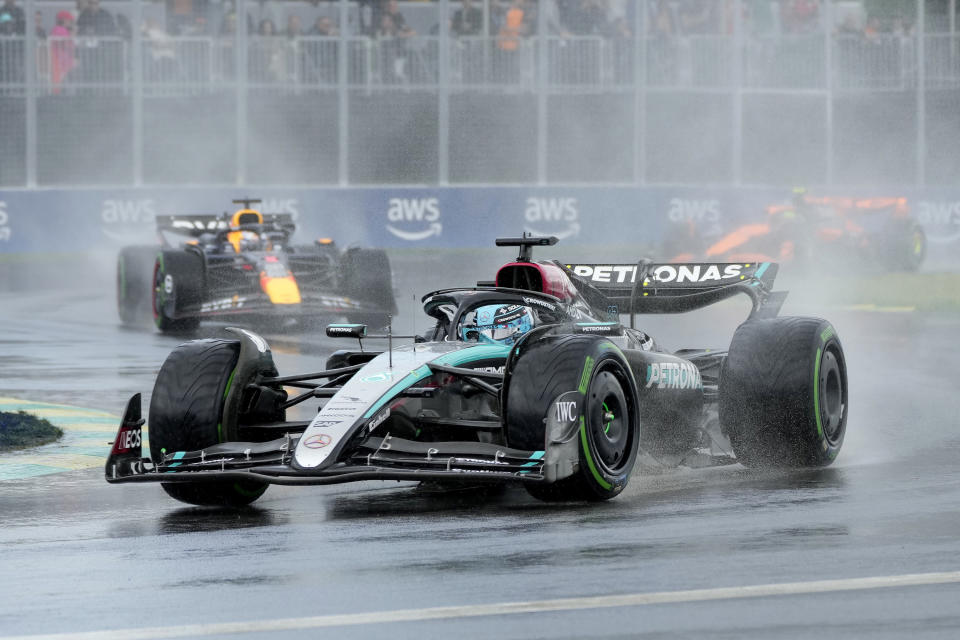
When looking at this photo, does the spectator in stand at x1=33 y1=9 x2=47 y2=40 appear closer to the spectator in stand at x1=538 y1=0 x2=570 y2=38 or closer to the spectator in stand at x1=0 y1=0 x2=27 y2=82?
the spectator in stand at x1=0 y1=0 x2=27 y2=82

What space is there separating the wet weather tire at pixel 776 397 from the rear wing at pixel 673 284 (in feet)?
3.90

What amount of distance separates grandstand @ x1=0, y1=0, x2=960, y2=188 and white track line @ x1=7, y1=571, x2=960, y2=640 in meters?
26.1

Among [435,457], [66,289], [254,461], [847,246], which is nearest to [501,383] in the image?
[435,457]

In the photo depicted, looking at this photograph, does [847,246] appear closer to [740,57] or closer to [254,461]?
[740,57]

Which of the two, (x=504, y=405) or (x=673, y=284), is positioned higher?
(x=673, y=284)

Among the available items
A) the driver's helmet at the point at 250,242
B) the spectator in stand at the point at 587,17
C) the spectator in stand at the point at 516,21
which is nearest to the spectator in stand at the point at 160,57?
the spectator in stand at the point at 516,21

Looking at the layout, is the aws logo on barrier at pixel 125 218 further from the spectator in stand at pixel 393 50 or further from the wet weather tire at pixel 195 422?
the wet weather tire at pixel 195 422

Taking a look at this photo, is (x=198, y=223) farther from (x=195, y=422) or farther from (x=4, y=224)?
(x=195, y=422)

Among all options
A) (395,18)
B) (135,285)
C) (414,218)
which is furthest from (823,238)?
(135,285)

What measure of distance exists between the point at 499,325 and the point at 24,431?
144 inches

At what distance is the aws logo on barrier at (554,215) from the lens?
105 ft

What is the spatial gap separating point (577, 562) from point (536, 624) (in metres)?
1.03

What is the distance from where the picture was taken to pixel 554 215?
3228 cm

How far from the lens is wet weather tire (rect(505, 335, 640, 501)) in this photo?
773 centimetres
